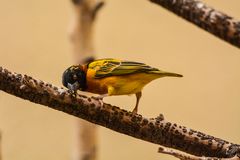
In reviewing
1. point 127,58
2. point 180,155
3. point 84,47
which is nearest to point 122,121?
point 180,155

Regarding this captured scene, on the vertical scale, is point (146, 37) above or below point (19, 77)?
below

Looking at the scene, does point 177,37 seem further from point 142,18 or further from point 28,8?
point 28,8

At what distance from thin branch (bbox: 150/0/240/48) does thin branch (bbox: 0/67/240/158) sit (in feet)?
0.58

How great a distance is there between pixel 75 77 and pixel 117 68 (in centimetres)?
9

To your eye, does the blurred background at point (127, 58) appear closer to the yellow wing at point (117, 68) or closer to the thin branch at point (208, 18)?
the yellow wing at point (117, 68)

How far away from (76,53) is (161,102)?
0.83 meters

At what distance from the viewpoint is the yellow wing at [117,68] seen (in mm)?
1153

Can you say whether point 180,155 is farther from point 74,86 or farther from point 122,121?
point 74,86

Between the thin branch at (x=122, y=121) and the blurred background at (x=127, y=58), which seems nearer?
the thin branch at (x=122, y=121)

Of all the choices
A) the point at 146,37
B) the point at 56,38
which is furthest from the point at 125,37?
the point at 56,38

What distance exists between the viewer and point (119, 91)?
3.92 ft

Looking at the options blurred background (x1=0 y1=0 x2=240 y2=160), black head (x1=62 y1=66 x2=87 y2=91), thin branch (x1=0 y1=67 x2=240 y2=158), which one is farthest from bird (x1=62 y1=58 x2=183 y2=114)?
blurred background (x1=0 y1=0 x2=240 y2=160)

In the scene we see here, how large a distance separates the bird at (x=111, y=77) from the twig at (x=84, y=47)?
485 millimetres

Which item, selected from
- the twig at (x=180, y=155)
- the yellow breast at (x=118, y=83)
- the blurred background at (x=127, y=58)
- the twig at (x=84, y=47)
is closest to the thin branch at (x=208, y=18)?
the twig at (x=180, y=155)
